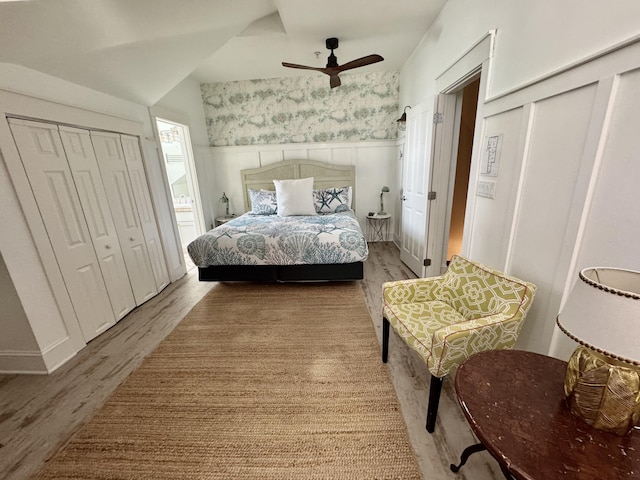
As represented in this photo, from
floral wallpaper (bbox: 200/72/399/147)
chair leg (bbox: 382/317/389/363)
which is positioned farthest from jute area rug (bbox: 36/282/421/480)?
floral wallpaper (bbox: 200/72/399/147)

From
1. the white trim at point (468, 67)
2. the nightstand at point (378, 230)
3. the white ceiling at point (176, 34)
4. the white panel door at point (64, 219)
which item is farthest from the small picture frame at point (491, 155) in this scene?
the white panel door at point (64, 219)

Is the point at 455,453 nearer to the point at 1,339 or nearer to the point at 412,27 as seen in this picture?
the point at 1,339

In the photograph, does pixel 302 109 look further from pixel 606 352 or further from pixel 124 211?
pixel 606 352

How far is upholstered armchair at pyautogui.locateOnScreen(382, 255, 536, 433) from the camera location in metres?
1.20

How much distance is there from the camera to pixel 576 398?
0.74 meters

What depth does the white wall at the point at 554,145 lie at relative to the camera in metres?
0.95

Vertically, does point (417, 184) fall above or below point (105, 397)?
above

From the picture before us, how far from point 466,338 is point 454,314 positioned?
416 mm

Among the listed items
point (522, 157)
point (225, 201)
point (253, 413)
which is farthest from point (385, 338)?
point (225, 201)

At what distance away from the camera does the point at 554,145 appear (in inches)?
48.1

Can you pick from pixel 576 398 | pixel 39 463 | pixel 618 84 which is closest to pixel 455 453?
pixel 576 398

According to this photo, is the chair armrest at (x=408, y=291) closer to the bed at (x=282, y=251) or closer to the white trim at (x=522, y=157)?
the white trim at (x=522, y=157)

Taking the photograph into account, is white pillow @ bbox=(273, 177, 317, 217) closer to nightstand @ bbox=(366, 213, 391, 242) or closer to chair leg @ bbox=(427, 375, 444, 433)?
nightstand @ bbox=(366, 213, 391, 242)

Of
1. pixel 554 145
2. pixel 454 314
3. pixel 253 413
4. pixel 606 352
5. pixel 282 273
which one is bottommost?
pixel 253 413
